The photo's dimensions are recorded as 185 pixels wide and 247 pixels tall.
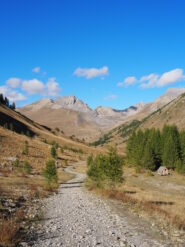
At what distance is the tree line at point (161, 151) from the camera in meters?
89.4

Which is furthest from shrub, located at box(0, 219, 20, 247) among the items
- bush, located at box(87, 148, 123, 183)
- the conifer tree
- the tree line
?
the conifer tree

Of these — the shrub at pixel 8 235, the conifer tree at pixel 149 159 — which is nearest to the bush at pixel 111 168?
the shrub at pixel 8 235

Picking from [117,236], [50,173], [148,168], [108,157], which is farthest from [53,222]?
[148,168]

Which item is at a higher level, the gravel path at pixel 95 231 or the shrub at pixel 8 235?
the shrub at pixel 8 235

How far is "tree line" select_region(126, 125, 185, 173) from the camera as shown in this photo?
89438mm

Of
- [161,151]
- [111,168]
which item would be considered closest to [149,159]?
[161,151]

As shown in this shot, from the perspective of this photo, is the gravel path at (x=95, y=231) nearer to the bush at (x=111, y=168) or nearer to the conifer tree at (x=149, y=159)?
the bush at (x=111, y=168)

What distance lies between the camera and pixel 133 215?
19906 millimetres

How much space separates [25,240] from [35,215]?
21.7 feet

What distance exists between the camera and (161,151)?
96.7m

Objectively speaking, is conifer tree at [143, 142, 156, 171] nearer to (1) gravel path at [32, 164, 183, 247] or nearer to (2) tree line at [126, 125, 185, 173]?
(2) tree line at [126, 125, 185, 173]

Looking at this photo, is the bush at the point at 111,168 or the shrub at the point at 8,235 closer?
the shrub at the point at 8,235

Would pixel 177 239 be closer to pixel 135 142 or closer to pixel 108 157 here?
pixel 108 157

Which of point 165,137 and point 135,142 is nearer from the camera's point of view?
point 165,137
